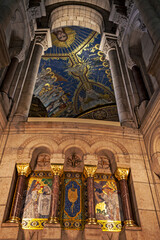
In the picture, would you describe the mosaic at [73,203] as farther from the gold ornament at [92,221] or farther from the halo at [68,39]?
the halo at [68,39]

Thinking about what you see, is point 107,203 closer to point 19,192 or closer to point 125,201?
point 125,201

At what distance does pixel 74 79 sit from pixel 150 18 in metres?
9.45

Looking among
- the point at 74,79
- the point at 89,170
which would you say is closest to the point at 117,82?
the point at 89,170

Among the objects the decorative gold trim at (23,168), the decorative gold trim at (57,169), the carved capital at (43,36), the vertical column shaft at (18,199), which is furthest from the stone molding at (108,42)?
the vertical column shaft at (18,199)

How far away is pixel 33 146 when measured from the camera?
535 centimetres

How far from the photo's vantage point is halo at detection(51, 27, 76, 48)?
12.1 m

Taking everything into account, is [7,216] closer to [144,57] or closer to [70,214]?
[70,214]

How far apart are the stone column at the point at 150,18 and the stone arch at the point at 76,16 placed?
4009mm

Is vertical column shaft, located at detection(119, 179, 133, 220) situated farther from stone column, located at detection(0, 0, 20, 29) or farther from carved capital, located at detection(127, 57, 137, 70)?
stone column, located at detection(0, 0, 20, 29)

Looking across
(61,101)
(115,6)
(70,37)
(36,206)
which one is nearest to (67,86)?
(61,101)

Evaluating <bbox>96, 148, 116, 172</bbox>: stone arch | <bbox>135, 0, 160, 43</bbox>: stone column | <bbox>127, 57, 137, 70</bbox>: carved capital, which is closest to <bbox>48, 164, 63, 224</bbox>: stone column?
<bbox>96, 148, 116, 172</bbox>: stone arch

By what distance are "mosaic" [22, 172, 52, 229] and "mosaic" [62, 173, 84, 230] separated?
43 centimetres

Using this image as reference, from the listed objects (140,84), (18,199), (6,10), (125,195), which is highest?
(6,10)

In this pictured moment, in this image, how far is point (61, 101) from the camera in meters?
15.2
